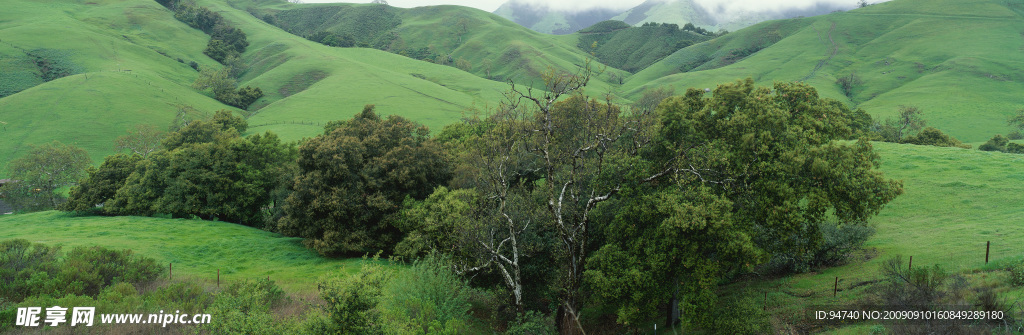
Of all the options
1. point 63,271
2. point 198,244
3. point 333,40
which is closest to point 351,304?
point 63,271

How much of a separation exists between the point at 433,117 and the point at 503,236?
65.2 meters

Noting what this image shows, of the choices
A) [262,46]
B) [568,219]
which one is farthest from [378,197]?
[262,46]

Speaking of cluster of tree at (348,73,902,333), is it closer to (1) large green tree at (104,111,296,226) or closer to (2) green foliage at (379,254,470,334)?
(2) green foliage at (379,254,470,334)

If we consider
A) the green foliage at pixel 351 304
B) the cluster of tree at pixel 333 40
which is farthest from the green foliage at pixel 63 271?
the cluster of tree at pixel 333 40

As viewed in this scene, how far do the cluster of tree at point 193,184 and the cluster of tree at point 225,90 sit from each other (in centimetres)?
6020

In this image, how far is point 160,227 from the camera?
35.5 m

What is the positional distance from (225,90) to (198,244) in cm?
8498

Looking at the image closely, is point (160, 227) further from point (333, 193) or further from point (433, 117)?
point (433, 117)

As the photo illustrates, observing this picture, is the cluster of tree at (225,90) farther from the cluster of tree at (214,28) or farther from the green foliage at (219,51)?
the cluster of tree at (214,28)

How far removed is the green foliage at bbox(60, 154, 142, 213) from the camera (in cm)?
4197

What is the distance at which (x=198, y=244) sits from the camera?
32.2 metres

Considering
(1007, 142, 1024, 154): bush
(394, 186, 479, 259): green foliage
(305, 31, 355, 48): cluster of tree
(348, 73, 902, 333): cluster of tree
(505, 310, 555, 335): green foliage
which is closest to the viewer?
(348, 73, 902, 333): cluster of tree

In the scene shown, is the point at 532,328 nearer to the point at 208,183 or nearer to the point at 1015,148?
the point at 208,183

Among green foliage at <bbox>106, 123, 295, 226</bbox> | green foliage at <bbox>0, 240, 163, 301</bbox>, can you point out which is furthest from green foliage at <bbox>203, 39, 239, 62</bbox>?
green foliage at <bbox>0, 240, 163, 301</bbox>
